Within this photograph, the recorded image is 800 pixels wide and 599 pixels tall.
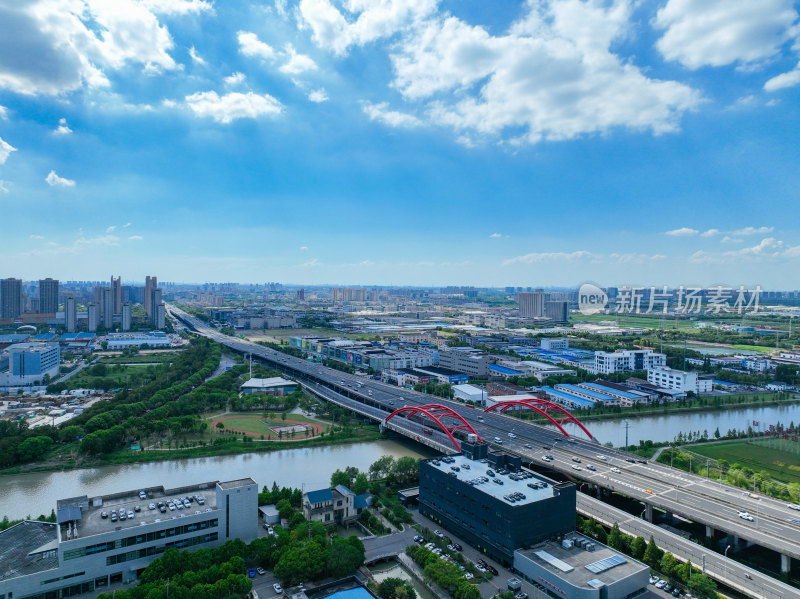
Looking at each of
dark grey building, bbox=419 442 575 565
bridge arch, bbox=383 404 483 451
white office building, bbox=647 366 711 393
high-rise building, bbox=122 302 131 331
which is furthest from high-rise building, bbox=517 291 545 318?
dark grey building, bbox=419 442 575 565

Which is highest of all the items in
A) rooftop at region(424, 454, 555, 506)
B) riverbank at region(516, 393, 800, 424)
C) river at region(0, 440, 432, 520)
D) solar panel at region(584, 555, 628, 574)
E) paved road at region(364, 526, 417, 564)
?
rooftop at region(424, 454, 555, 506)

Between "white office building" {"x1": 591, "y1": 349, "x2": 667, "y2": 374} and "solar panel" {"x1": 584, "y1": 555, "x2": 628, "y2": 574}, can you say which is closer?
"solar panel" {"x1": 584, "y1": 555, "x2": 628, "y2": 574}

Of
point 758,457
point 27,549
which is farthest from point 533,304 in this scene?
point 27,549

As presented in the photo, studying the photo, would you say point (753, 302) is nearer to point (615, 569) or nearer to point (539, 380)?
point (539, 380)

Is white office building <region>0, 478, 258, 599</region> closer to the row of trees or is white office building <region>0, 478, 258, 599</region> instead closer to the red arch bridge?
the row of trees

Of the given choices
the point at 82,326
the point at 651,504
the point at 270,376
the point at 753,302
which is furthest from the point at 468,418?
the point at 753,302

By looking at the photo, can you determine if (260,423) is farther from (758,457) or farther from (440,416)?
(758,457)
